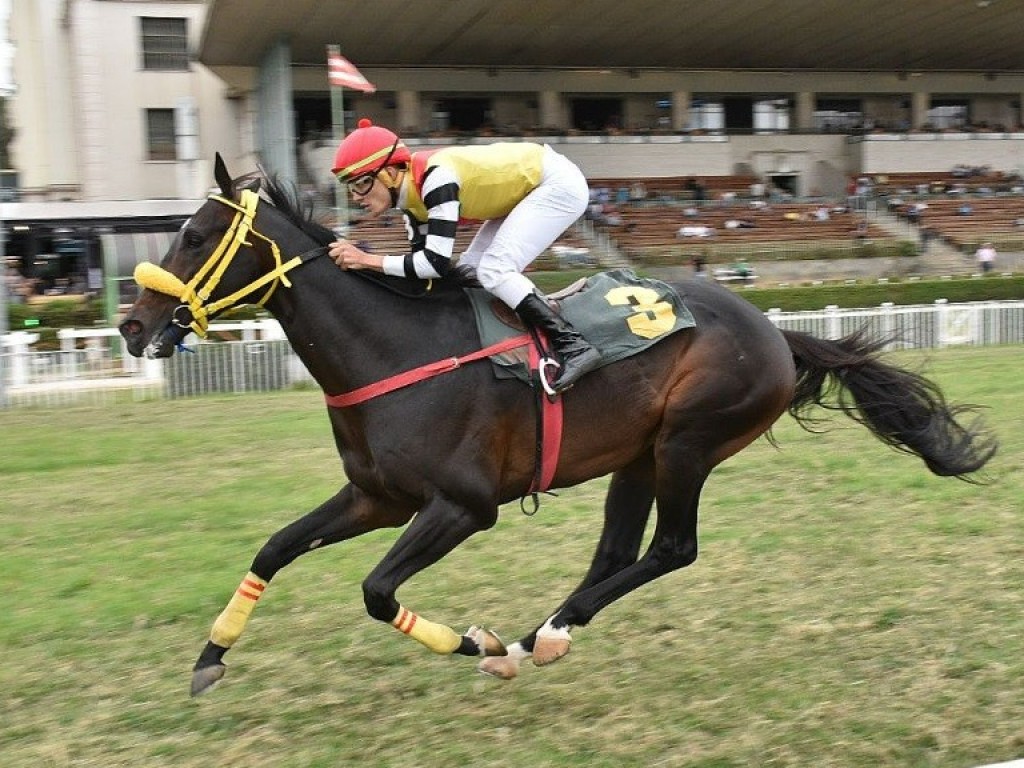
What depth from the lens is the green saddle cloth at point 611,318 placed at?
4.23 meters

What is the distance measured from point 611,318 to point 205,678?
2050 mm

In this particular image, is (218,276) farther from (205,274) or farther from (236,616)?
(236,616)

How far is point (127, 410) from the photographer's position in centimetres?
1332

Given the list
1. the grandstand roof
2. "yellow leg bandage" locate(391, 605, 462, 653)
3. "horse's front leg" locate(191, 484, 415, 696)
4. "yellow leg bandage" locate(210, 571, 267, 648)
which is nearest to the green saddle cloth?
"horse's front leg" locate(191, 484, 415, 696)

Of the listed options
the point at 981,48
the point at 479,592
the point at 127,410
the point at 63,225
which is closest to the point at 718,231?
the point at 981,48

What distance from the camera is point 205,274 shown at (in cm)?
400

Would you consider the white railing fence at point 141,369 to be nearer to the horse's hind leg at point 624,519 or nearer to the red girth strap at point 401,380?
the horse's hind leg at point 624,519

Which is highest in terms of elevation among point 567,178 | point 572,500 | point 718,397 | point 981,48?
point 981,48

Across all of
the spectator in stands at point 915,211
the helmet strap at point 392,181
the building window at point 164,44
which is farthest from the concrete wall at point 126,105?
the helmet strap at point 392,181

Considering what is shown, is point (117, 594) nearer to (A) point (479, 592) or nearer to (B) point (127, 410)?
(A) point (479, 592)

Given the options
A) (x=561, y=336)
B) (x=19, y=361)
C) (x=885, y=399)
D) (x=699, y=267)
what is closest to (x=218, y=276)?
A: (x=561, y=336)

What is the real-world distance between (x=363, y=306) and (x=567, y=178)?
3.25 feet

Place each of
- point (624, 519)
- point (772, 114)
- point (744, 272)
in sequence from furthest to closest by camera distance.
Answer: point (772, 114) → point (744, 272) → point (624, 519)

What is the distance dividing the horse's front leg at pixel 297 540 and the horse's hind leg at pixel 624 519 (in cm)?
99
